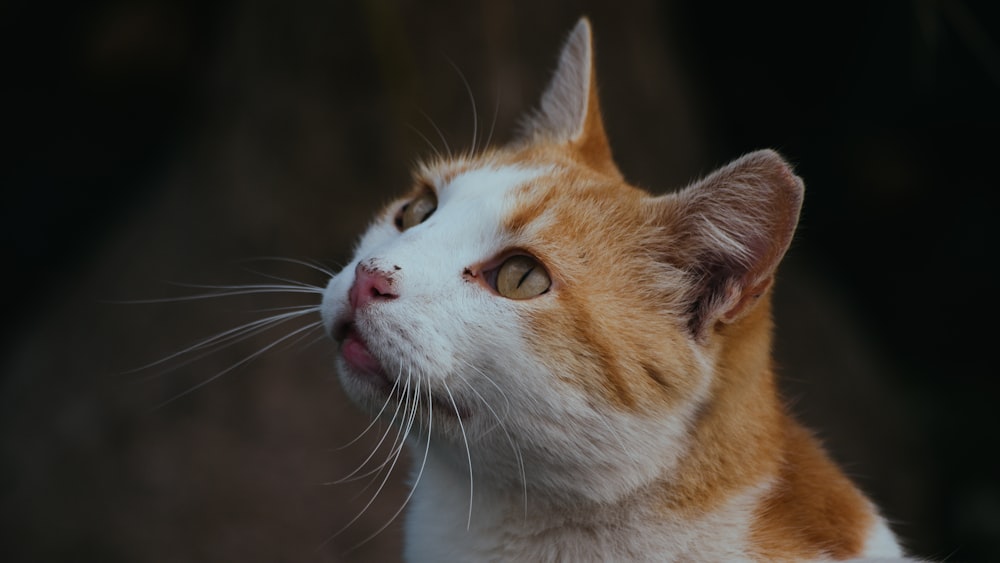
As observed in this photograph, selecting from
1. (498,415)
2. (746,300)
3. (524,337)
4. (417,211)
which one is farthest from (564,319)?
(417,211)

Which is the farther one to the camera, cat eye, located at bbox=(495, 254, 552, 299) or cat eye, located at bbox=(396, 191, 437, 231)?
cat eye, located at bbox=(396, 191, 437, 231)

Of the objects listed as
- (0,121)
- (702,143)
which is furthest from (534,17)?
(0,121)

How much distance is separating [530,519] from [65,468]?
288 cm

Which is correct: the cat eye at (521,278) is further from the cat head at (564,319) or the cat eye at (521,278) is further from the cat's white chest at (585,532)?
the cat's white chest at (585,532)

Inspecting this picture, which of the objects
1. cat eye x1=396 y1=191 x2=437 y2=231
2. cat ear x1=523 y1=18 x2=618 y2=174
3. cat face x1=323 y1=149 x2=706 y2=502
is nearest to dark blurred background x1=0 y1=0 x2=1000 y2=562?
cat ear x1=523 y1=18 x2=618 y2=174

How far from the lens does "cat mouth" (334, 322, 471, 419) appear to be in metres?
1.82

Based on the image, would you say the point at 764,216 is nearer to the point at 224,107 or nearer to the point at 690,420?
the point at 690,420

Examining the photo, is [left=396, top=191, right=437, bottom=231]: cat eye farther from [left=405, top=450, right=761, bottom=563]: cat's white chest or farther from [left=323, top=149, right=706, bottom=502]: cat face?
[left=405, top=450, right=761, bottom=563]: cat's white chest

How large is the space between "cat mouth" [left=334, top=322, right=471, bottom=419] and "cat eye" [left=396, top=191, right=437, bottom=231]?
0.47 m

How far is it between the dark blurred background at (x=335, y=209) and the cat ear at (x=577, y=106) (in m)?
1.46

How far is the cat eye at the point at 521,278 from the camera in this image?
6.16 ft

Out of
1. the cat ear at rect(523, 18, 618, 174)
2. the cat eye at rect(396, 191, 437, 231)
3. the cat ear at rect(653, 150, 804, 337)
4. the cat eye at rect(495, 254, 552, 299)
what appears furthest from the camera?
the cat ear at rect(523, 18, 618, 174)

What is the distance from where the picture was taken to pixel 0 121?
17.6 ft

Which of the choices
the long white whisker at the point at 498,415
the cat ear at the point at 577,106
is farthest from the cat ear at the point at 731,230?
the cat ear at the point at 577,106
